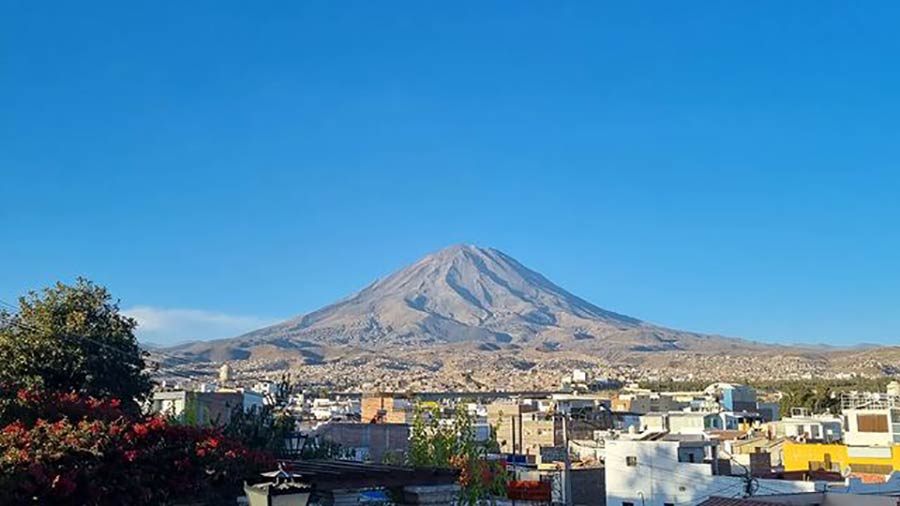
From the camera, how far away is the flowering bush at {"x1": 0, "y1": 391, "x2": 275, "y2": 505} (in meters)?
9.47

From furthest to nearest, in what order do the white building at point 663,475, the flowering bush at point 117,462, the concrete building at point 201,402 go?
the concrete building at point 201,402, the white building at point 663,475, the flowering bush at point 117,462

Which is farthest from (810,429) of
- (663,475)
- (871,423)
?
(663,475)

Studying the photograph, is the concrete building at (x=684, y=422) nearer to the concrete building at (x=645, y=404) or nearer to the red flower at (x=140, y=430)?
the concrete building at (x=645, y=404)

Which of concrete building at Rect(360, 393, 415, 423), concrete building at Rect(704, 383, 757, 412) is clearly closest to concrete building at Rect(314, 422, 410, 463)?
concrete building at Rect(360, 393, 415, 423)

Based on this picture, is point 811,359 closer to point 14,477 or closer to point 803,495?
point 803,495

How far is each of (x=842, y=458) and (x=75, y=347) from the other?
25.3 metres

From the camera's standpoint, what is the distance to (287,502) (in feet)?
20.1

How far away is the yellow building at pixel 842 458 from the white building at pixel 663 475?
6016 mm

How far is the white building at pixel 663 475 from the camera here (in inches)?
1029

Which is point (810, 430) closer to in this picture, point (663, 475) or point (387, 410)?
point (663, 475)

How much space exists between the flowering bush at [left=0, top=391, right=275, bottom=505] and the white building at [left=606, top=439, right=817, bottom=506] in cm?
1741

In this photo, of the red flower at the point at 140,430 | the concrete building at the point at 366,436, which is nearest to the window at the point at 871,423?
the concrete building at the point at 366,436

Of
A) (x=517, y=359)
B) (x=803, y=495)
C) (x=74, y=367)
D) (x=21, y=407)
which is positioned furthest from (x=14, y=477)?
(x=517, y=359)

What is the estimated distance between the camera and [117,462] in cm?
1034
